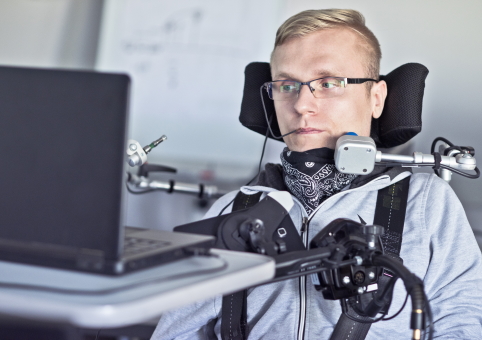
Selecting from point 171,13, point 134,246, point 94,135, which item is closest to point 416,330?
point 134,246

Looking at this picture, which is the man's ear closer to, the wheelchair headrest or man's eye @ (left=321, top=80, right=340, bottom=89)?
the wheelchair headrest

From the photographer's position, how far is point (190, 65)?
2.36 meters

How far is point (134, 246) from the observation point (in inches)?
28.9

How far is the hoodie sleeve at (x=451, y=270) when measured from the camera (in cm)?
124

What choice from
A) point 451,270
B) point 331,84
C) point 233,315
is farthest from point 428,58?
point 233,315

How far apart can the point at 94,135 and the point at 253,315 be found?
0.91 meters

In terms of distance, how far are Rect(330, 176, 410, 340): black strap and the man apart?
0.02 meters

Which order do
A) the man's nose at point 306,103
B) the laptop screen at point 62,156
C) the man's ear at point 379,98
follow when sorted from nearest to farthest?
the laptop screen at point 62,156, the man's nose at point 306,103, the man's ear at point 379,98

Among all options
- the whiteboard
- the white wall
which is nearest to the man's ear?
the white wall

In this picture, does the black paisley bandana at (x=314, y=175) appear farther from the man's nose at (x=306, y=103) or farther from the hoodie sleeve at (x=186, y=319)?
the hoodie sleeve at (x=186, y=319)

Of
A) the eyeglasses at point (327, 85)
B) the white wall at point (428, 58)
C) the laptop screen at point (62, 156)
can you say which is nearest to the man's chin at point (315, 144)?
the eyeglasses at point (327, 85)

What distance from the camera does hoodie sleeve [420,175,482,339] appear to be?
4.06 ft

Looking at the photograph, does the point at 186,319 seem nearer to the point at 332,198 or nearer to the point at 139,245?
the point at 332,198

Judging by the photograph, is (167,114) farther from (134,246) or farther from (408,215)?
(134,246)
